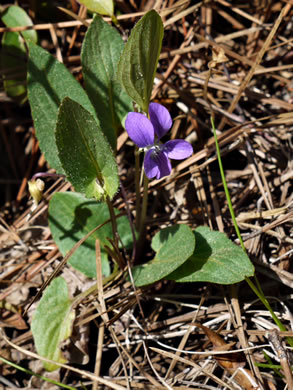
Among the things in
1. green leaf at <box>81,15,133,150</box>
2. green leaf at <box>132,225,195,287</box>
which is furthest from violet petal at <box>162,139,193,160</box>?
green leaf at <box>81,15,133,150</box>

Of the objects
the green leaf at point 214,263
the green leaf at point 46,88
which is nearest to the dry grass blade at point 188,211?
the green leaf at point 214,263

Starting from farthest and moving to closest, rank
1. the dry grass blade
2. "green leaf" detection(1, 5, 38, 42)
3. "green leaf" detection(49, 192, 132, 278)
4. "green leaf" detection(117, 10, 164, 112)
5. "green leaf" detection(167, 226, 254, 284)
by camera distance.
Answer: "green leaf" detection(1, 5, 38, 42) < "green leaf" detection(49, 192, 132, 278) < the dry grass blade < "green leaf" detection(167, 226, 254, 284) < "green leaf" detection(117, 10, 164, 112)

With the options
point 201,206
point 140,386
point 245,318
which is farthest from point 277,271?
point 140,386

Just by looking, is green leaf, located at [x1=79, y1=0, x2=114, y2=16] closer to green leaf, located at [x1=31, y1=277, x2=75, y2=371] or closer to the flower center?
the flower center

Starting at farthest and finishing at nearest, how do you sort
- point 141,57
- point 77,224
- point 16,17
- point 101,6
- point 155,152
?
point 16,17 → point 101,6 → point 77,224 → point 155,152 → point 141,57

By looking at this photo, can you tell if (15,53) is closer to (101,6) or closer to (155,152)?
(101,6)

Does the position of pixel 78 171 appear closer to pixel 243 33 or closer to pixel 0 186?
pixel 0 186

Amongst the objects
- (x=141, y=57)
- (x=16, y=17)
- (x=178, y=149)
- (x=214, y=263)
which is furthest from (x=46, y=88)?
(x=214, y=263)
